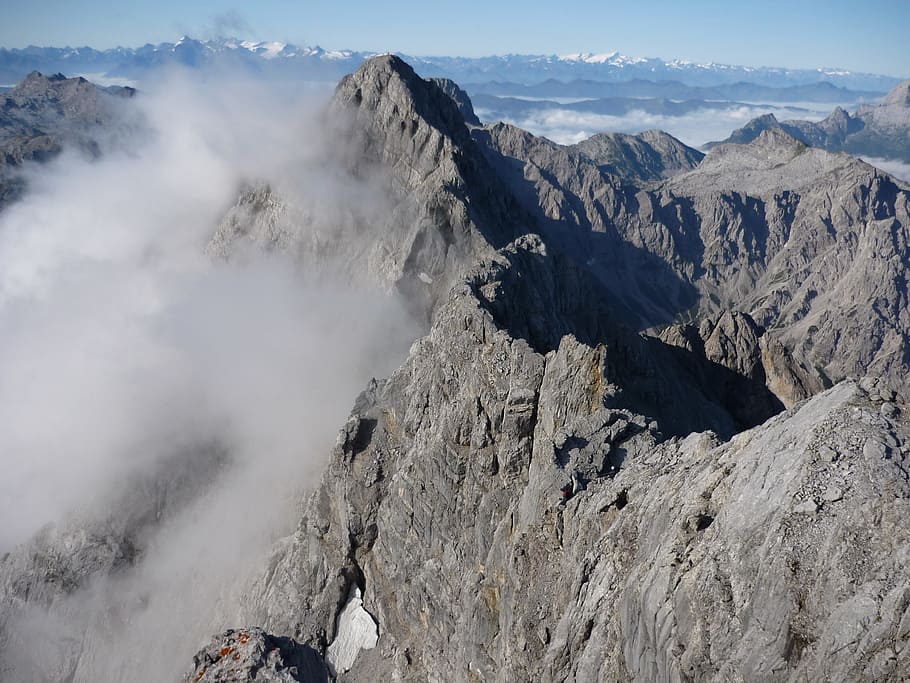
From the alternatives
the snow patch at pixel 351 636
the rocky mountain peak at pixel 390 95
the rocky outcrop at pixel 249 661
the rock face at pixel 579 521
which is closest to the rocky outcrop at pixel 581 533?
the rock face at pixel 579 521

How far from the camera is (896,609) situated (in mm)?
17203

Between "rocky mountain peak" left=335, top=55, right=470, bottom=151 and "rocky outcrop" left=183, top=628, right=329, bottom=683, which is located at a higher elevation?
"rocky mountain peak" left=335, top=55, right=470, bottom=151

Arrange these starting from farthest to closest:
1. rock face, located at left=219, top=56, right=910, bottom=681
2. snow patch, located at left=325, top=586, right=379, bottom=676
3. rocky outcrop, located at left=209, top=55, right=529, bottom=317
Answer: rocky outcrop, located at left=209, top=55, right=529, bottom=317 → snow patch, located at left=325, top=586, right=379, bottom=676 → rock face, located at left=219, top=56, right=910, bottom=681

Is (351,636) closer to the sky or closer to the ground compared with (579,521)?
closer to the ground

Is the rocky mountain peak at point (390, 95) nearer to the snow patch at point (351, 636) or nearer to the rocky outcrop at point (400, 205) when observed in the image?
the rocky outcrop at point (400, 205)

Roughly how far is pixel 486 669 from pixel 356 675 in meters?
19.3

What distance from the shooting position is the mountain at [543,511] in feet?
62.7

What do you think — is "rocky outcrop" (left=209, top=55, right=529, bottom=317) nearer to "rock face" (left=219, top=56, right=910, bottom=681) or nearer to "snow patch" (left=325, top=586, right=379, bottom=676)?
"rock face" (left=219, top=56, right=910, bottom=681)

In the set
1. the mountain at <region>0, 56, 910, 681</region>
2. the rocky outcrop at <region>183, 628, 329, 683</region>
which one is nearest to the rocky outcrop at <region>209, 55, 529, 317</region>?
the mountain at <region>0, 56, 910, 681</region>

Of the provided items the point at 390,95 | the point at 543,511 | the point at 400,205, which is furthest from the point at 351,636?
the point at 390,95

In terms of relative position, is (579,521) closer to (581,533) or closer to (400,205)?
(581,533)

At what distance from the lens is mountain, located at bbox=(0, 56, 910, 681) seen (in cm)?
1912

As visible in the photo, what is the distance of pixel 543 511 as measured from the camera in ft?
120

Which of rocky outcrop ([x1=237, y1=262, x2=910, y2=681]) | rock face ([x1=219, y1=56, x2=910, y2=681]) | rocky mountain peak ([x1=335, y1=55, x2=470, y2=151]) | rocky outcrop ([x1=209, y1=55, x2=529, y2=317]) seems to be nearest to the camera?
rocky outcrop ([x1=237, y1=262, x2=910, y2=681])
